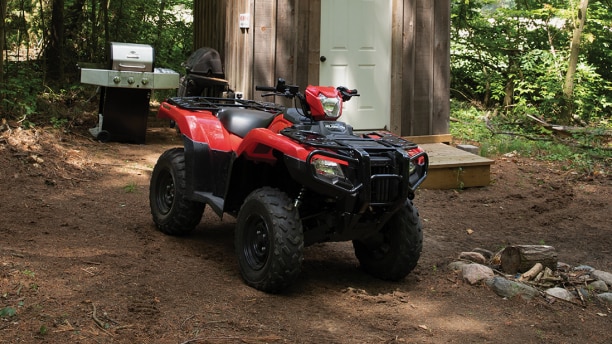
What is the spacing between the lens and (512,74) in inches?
651

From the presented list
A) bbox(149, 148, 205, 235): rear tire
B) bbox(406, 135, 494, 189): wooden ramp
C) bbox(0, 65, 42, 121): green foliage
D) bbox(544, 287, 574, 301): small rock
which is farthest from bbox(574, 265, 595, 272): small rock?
bbox(0, 65, 42, 121): green foliage

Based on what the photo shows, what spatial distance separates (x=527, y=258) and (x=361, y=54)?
17.3 feet

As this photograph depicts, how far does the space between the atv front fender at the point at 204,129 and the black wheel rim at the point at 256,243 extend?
2.80 ft

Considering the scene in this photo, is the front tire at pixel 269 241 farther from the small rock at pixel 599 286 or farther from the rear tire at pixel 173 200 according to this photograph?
the small rock at pixel 599 286

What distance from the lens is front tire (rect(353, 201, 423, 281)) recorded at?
534cm

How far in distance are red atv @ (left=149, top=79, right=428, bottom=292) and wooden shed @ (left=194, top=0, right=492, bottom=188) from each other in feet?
12.6

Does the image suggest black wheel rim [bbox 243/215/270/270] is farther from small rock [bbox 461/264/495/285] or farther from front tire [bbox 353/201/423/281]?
small rock [bbox 461/264/495/285]

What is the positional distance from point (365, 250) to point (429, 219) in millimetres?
2348

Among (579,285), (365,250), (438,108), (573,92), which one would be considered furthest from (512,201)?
(573,92)

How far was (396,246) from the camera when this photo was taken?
5398mm

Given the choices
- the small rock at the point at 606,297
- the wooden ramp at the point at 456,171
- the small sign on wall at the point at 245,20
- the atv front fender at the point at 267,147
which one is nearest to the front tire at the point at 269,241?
the atv front fender at the point at 267,147

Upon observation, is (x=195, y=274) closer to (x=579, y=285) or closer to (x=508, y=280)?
(x=508, y=280)

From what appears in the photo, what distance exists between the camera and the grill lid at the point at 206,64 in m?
10.8

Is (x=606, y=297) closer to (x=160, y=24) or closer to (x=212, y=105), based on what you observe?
(x=212, y=105)
